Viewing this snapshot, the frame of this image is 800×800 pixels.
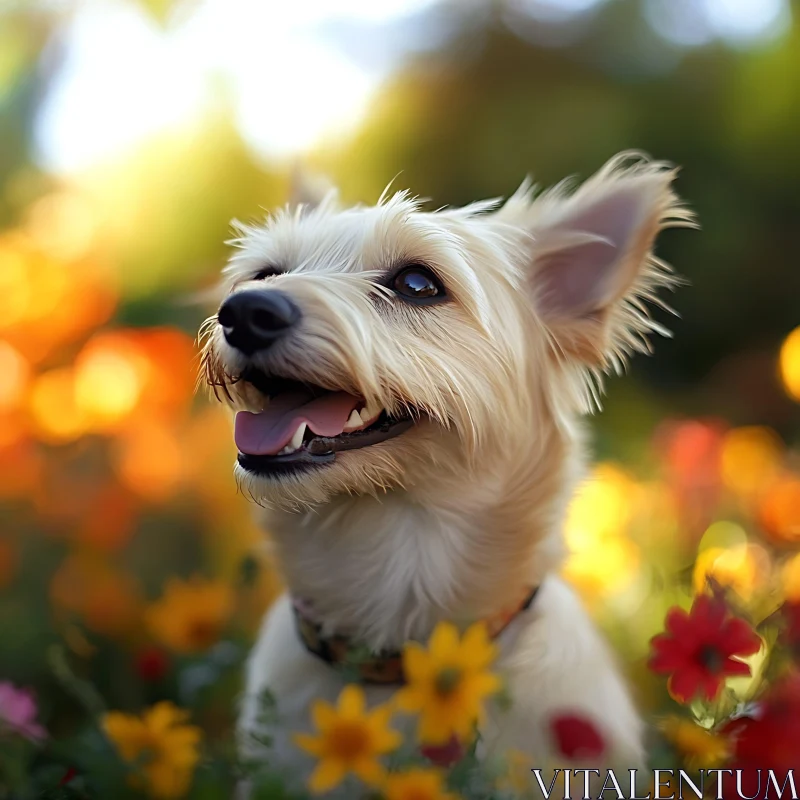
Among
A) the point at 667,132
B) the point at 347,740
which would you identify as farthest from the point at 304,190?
the point at 667,132

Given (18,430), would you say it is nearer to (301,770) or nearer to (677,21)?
(301,770)

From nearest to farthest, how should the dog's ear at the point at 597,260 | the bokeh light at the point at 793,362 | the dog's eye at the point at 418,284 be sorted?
1. the dog's eye at the point at 418,284
2. the dog's ear at the point at 597,260
3. the bokeh light at the point at 793,362

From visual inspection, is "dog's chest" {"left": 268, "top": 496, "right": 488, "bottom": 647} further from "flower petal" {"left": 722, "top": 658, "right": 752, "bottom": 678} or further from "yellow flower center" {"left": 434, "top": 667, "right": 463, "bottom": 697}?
→ "flower petal" {"left": 722, "top": 658, "right": 752, "bottom": 678}

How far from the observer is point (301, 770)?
6.59ft

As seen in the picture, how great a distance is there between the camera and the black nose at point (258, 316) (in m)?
1.72

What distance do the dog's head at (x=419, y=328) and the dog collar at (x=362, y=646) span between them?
44cm

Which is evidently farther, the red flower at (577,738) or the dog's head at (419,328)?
the dog's head at (419,328)

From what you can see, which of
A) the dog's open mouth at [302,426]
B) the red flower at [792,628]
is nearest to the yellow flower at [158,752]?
the dog's open mouth at [302,426]

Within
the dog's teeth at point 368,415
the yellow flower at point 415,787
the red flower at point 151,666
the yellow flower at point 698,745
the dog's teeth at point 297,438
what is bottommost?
the yellow flower at point 698,745

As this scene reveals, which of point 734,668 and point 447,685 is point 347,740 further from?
point 734,668

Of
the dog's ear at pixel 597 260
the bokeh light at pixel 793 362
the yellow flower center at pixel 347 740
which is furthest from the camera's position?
the bokeh light at pixel 793 362

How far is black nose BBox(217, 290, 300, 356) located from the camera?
1.72 m

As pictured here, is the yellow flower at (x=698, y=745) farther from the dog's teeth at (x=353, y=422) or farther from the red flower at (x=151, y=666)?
the red flower at (x=151, y=666)

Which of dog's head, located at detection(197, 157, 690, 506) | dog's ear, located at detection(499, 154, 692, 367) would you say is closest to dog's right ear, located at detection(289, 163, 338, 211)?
dog's head, located at detection(197, 157, 690, 506)
